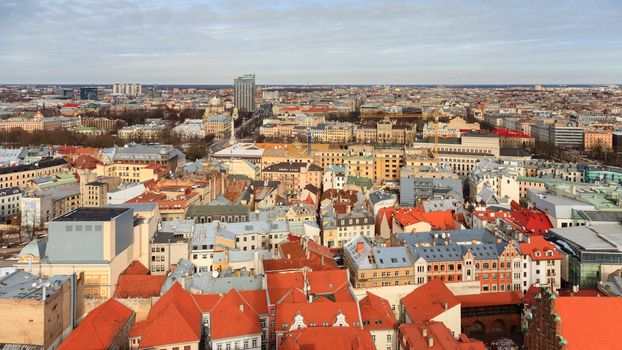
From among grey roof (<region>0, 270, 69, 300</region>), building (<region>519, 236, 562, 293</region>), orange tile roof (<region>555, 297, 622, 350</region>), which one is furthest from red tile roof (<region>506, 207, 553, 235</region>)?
grey roof (<region>0, 270, 69, 300</region>)

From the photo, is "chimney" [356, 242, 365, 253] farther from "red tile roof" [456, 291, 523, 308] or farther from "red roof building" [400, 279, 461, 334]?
"red tile roof" [456, 291, 523, 308]

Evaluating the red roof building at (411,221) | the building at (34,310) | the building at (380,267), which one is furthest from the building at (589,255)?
the building at (34,310)

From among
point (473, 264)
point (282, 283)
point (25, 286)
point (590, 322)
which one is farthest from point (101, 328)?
point (473, 264)

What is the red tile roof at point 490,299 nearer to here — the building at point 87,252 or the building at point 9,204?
the building at point 87,252

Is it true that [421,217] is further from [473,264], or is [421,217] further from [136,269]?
[136,269]

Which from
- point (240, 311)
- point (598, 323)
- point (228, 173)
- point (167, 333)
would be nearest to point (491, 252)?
point (598, 323)

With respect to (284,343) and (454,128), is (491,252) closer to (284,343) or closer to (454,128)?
(284,343)

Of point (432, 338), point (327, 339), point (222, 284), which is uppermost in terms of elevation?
point (222, 284)
